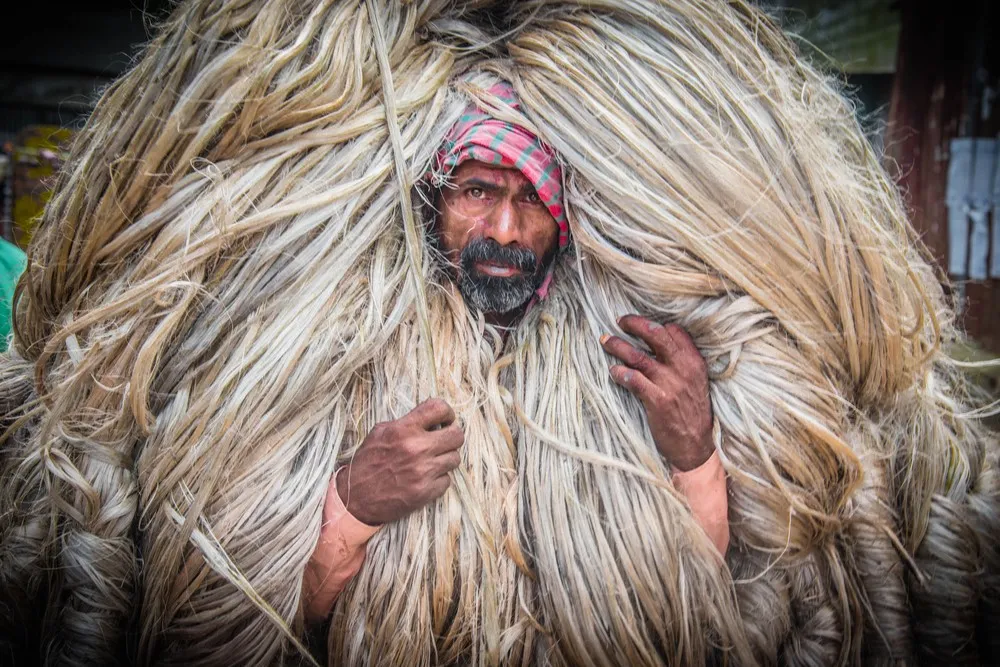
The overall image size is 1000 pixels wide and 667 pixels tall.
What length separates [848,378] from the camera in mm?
1201

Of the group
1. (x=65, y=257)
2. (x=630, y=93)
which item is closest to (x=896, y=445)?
(x=630, y=93)

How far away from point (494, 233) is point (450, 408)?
369mm

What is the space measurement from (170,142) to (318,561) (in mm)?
778

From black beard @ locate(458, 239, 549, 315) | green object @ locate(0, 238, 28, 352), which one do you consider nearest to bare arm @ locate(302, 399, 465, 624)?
black beard @ locate(458, 239, 549, 315)

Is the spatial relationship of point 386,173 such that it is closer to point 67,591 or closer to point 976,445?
point 67,591

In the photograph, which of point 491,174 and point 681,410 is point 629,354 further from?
point 491,174

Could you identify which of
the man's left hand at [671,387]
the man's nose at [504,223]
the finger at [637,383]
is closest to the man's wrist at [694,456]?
the man's left hand at [671,387]

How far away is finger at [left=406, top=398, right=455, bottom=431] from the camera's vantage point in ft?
3.54

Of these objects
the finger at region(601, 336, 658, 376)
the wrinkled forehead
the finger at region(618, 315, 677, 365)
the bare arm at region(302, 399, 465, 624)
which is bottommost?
the bare arm at region(302, 399, 465, 624)

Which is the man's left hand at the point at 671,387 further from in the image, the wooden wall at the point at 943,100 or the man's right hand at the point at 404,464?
the wooden wall at the point at 943,100

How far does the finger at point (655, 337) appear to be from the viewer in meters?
1.13

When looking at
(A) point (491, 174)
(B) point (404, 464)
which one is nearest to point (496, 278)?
(A) point (491, 174)

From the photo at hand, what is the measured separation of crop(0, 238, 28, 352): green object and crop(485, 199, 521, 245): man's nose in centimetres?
115

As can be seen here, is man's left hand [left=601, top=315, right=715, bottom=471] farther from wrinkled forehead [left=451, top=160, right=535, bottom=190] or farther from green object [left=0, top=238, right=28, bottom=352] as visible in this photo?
green object [left=0, top=238, right=28, bottom=352]
